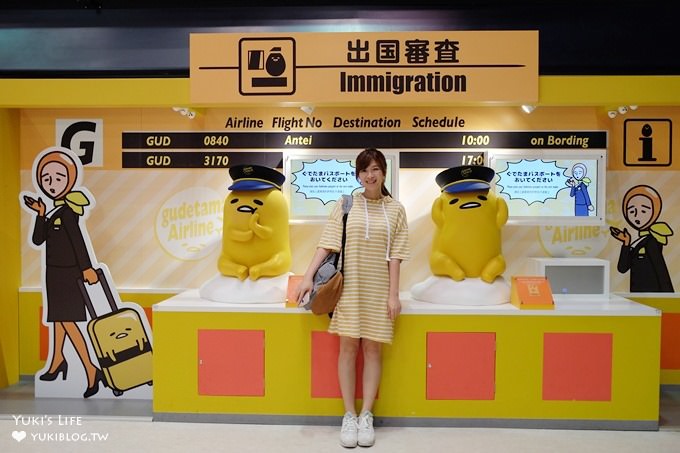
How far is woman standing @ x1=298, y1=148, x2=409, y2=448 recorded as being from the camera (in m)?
3.56

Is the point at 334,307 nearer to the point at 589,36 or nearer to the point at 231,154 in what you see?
the point at 231,154

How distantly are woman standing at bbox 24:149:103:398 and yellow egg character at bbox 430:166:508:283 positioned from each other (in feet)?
7.74

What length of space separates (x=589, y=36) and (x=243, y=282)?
267 cm

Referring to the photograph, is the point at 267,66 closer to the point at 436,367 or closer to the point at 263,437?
the point at 436,367

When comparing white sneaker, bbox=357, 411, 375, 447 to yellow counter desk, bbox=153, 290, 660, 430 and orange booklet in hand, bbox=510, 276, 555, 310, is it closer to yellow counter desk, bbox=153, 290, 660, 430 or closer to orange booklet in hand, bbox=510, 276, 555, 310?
yellow counter desk, bbox=153, 290, 660, 430

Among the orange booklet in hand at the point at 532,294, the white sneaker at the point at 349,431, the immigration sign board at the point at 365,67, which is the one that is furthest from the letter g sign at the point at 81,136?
the orange booklet in hand at the point at 532,294

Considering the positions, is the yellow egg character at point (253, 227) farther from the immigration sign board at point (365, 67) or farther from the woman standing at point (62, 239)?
the woman standing at point (62, 239)

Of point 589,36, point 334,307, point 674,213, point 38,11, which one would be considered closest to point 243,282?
point 334,307

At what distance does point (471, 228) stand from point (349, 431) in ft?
4.67

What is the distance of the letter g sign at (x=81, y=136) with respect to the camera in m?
4.65

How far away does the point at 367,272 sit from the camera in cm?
358

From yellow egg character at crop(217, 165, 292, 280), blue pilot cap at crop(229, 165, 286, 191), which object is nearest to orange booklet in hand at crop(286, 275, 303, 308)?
yellow egg character at crop(217, 165, 292, 280)

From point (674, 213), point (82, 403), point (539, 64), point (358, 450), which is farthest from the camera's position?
point (674, 213)

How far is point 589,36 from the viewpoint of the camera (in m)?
4.05
